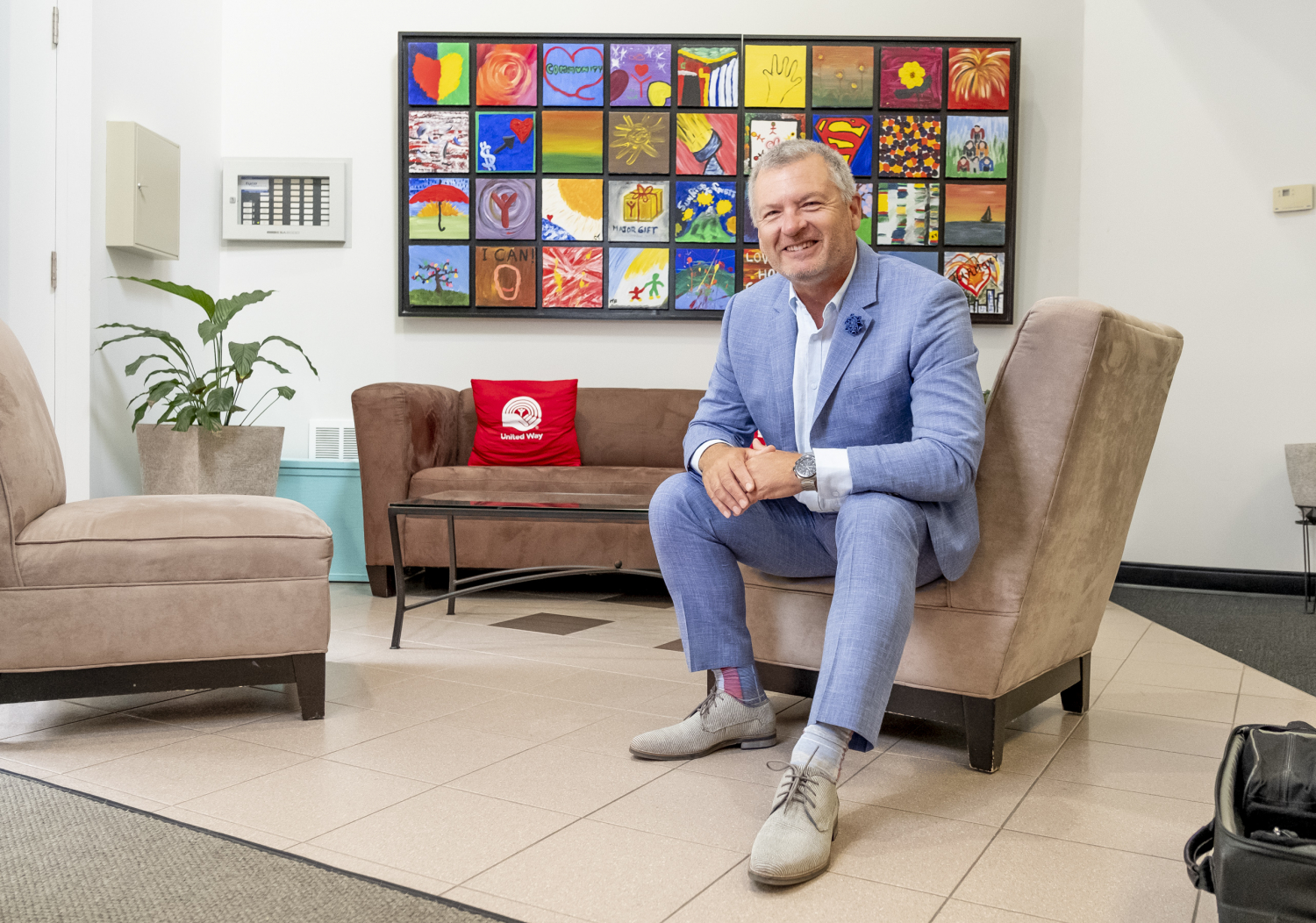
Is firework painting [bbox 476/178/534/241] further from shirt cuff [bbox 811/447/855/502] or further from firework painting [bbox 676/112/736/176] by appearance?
shirt cuff [bbox 811/447/855/502]

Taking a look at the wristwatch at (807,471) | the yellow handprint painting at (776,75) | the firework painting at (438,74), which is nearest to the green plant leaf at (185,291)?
the firework painting at (438,74)

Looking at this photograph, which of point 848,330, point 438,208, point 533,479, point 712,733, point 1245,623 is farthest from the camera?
point 438,208

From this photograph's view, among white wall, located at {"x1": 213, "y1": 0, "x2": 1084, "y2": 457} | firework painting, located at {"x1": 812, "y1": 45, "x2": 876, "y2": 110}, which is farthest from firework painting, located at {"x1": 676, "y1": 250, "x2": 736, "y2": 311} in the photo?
firework painting, located at {"x1": 812, "y1": 45, "x2": 876, "y2": 110}

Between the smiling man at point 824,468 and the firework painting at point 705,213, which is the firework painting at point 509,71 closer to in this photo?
the firework painting at point 705,213

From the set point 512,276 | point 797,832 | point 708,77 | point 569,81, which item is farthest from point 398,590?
point 708,77

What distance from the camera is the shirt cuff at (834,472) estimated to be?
1.55 metres

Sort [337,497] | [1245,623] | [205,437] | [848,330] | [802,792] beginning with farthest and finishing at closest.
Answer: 1. [337,497]
2. [205,437]
3. [1245,623]
4. [848,330]
5. [802,792]

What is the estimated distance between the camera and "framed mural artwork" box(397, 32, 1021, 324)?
13.9 ft

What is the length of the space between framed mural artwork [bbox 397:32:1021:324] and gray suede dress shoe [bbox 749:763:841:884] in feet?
10.3

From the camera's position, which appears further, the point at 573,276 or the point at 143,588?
the point at 573,276

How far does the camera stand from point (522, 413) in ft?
13.0

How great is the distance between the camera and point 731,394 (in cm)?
190

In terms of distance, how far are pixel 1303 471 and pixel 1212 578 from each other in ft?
2.27

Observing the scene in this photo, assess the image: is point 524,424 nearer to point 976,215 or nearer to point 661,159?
point 661,159
